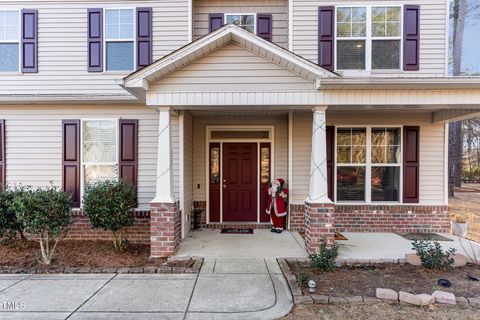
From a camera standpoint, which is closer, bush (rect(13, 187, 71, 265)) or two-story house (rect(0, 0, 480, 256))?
bush (rect(13, 187, 71, 265))

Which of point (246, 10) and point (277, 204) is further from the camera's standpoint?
point (246, 10)

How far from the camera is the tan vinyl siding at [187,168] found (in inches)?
230

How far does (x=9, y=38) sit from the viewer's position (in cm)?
604

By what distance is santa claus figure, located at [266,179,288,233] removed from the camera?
614 centimetres

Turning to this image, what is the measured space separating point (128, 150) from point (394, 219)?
6.28 meters

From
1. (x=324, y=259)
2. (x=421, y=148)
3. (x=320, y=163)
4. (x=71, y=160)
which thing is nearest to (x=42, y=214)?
(x=71, y=160)

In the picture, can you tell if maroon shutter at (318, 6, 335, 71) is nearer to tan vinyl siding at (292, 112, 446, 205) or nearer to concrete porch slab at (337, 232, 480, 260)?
tan vinyl siding at (292, 112, 446, 205)

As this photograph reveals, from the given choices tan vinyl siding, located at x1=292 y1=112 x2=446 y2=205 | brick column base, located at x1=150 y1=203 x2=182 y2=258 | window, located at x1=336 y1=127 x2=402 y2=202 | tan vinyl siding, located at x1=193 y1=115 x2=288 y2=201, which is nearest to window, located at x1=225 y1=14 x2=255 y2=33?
→ tan vinyl siding, located at x1=193 y1=115 x2=288 y2=201

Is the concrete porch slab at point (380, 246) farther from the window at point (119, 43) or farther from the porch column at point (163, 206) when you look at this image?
the window at point (119, 43)

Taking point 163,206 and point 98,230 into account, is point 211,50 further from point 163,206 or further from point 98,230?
point 98,230

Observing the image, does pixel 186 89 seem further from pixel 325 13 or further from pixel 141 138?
pixel 325 13

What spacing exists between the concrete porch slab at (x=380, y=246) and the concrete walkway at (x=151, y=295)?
1650 mm

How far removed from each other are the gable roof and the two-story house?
0.91 m

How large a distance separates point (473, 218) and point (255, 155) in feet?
22.7
